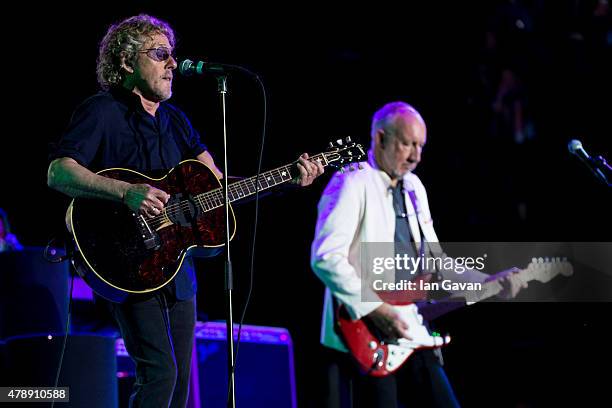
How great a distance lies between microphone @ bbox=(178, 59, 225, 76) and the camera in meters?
3.27

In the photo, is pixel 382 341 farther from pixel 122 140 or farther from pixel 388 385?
pixel 122 140

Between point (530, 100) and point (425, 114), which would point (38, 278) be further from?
point (530, 100)

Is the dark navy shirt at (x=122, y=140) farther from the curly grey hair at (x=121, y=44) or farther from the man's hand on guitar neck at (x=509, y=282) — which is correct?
the man's hand on guitar neck at (x=509, y=282)

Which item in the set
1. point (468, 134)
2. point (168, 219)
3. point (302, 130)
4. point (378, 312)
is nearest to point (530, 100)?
point (468, 134)

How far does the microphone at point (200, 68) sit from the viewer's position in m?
3.27

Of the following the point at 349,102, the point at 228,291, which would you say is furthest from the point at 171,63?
the point at 349,102

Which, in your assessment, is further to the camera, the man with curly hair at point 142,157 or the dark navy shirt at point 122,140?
the dark navy shirt at point 122,140

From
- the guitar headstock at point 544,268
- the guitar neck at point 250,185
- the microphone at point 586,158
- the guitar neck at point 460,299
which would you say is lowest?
the guitar neck at point 460,299

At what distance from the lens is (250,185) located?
377cm

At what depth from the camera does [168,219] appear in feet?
11.4

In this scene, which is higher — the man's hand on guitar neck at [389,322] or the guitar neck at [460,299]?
the guitar neck at [460,299]

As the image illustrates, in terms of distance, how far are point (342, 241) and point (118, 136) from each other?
121cm

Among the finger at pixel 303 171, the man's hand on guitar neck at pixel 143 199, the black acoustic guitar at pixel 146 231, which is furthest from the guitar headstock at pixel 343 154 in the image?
the man's hand on guitar neck at pixel 143 199

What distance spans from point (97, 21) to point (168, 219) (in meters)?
3.45
